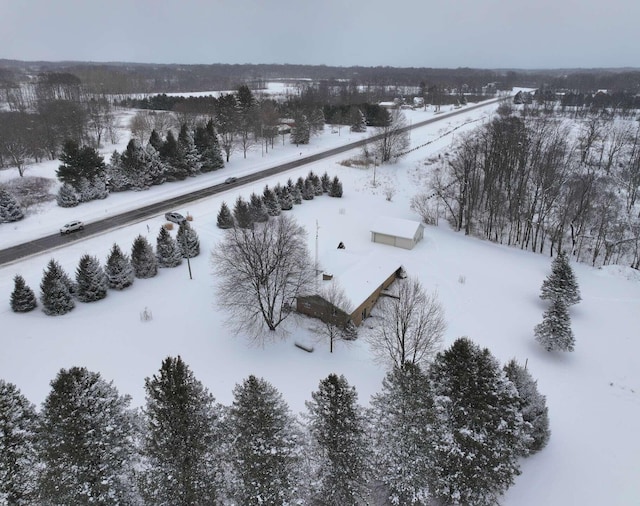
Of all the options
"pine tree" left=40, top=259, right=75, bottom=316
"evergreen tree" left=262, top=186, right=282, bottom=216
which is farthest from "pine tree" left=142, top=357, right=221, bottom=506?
"evergreen tree" left=262, top=186, right=282, bottom=216

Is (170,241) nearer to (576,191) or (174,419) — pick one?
(174,419)

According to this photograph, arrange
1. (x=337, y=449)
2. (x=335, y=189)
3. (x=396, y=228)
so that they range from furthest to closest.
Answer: (x=335, y=189) → (x=396, y=228) → (x=337, y=449)

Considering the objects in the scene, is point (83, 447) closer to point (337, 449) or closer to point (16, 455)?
point (16, 455)

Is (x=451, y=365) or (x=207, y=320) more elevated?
(x=451, y=365)

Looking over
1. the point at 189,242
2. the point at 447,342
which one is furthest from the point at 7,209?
the point at 447,342

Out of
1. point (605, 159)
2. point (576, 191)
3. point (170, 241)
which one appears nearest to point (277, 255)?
point (170, 241)

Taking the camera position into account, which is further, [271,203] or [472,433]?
[271,203]
